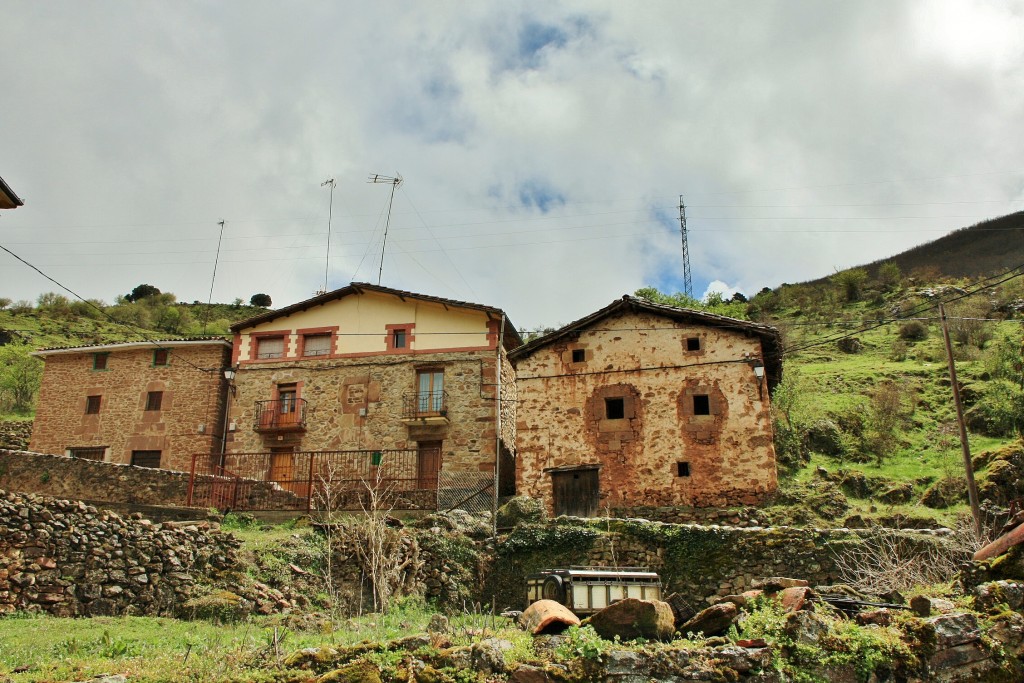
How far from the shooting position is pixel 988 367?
3597 centimetres

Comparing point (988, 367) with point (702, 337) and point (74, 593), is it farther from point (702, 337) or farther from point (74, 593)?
point (74, 593)

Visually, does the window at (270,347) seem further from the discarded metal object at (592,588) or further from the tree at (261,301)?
the tree at (261,301)

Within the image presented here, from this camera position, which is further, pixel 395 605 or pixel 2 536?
pixel 395 605

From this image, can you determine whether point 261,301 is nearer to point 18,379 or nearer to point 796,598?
point 18,379

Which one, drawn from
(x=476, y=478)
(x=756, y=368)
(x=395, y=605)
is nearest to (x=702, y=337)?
(x=756, y=368)

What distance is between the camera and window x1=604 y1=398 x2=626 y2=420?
2452 cm

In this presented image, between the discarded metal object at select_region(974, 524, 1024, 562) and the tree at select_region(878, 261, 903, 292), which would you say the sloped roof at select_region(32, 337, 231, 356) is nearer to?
the discarded metal object at select_region(974, 524, 1024, 562)

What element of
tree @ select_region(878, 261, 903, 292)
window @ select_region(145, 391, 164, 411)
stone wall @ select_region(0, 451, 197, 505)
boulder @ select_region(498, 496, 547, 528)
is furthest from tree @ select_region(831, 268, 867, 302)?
stone wall @ select_region(0, 451, 197, 505)

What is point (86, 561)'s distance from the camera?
49.0 feet

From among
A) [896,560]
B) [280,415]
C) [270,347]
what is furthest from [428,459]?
[896,560]

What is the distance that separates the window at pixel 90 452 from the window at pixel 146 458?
1253 millimetres

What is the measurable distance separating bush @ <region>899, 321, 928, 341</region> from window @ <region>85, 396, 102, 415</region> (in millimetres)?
42796

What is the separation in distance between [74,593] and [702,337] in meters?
17.6

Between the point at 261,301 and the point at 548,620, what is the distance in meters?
69.6
